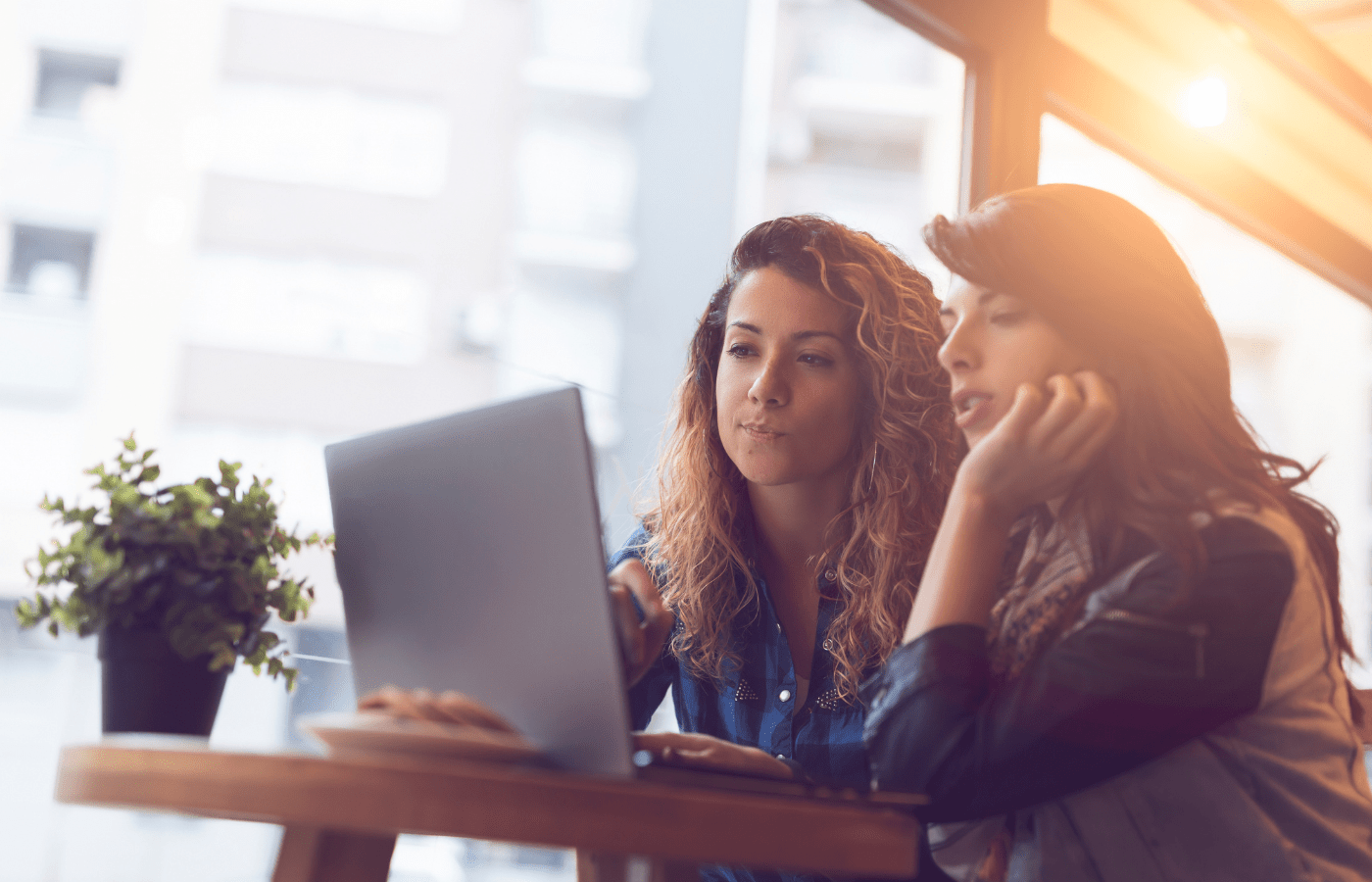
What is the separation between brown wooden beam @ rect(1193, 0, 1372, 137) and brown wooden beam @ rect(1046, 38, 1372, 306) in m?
0.30

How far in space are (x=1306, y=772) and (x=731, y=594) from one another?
78 cm

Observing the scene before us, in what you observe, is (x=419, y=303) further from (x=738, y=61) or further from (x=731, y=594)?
(x=731, y=594)

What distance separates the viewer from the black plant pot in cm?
94

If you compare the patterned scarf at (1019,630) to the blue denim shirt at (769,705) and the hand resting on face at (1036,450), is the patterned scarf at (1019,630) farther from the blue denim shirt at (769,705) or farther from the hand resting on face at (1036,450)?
the blue denim shirt at (769,705)

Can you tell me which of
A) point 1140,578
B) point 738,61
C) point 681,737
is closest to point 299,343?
point 738,61

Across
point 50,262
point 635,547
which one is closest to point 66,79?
point 50,262

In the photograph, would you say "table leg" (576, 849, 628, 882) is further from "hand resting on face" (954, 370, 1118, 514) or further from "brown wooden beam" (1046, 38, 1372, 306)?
"brown wooden beam" (1046, 38, 1372, 306)

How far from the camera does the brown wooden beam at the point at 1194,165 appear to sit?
240 cm

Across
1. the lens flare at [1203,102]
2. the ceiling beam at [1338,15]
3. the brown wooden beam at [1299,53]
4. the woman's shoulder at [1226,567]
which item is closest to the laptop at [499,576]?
the woman's shoulder at [1226,567]

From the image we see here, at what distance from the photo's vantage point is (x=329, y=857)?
2.97ft

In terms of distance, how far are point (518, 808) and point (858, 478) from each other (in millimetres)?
990

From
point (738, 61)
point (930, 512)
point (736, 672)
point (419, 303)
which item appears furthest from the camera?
point (419, 303)

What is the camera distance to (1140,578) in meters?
0.87

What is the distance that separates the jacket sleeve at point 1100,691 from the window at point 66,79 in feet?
5.98
